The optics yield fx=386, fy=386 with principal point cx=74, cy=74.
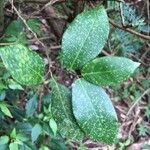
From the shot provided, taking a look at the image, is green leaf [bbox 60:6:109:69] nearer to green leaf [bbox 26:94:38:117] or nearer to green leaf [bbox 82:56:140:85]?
green leaf [bbox 82:56:140:85]

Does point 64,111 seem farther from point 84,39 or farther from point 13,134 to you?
point 13,134

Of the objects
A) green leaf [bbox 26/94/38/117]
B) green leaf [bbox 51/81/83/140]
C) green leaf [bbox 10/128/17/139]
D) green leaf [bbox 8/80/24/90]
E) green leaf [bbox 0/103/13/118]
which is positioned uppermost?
green leaf [bbox 51/81/83/140]

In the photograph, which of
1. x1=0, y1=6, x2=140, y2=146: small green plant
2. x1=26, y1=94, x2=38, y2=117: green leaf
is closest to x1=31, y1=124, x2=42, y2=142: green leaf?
x1=26, y1=94, x2=38, y2=117: green leaf

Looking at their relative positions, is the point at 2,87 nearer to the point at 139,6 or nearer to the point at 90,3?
the point at 90,3

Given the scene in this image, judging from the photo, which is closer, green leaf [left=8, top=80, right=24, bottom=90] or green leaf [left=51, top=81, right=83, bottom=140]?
green leaf [left=51, top=81, right=83, bottom=140]

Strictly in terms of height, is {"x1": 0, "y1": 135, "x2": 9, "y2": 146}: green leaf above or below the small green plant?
below

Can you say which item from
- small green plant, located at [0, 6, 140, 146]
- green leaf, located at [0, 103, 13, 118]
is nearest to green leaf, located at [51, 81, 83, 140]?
small green plant, located at [0, 6, 140, 146]

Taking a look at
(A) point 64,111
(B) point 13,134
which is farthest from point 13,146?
(A) point 64,111

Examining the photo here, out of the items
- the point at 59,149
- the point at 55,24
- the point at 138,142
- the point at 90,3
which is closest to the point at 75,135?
the point at 90,3
